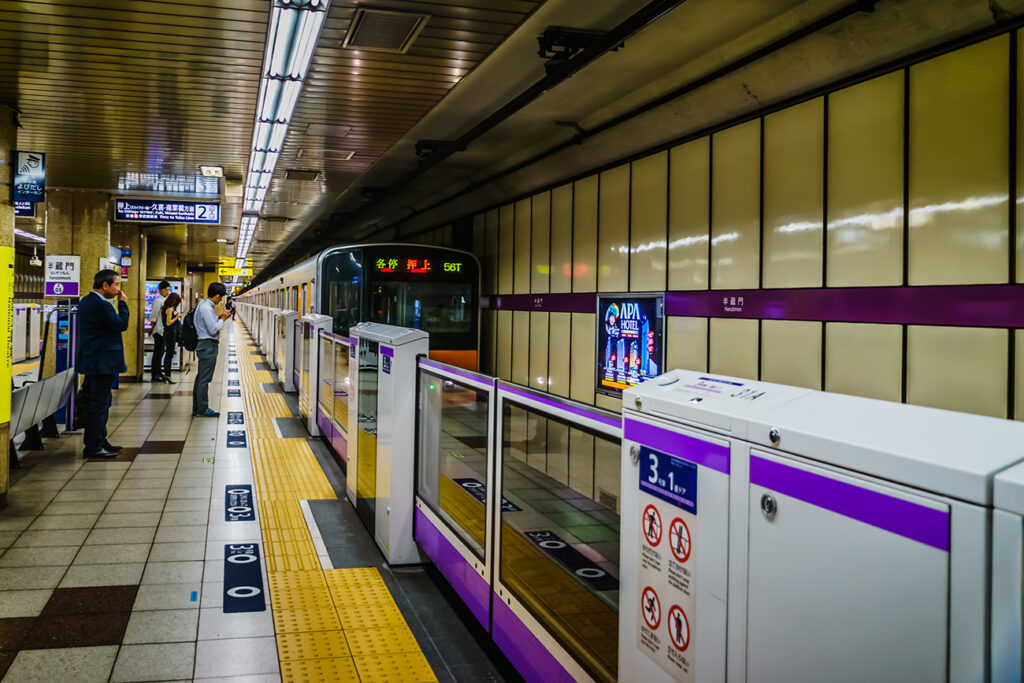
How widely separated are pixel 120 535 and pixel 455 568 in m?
2.41

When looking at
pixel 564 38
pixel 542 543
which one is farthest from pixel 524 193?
pixel 542 543

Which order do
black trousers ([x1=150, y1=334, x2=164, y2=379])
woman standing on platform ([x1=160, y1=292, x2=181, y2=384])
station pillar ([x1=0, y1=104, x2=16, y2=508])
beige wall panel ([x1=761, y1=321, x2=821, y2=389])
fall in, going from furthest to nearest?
1. black trousers ([x1=150, y1=334, x2=164, y2=379])
2. woman standing on platform ([x1=160, y1=292, x2=181, y2=384])
3. station pillar ([x1=0, y1=104, x2=16, y2=508])
4. beige wall panel ([x1=761, y1=321, x2=821, y2=389])

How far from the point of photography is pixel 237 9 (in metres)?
4.40

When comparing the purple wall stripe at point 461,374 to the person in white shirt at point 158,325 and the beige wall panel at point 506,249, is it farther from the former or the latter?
the person in white shirt at point 158,325

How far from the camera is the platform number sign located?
3697 mm

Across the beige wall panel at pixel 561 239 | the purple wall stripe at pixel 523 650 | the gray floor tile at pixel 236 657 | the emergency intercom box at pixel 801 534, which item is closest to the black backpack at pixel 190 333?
the beige wall panel at pixel 561 239

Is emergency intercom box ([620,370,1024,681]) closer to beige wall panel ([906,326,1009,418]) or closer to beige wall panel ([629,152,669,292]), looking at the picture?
beige wall panel ([906,326,1009,418])

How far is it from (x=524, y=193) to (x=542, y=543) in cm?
727

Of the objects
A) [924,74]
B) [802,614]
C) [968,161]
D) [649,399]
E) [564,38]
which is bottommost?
[802,614]

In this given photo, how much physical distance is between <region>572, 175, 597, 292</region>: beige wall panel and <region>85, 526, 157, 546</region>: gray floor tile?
518cm

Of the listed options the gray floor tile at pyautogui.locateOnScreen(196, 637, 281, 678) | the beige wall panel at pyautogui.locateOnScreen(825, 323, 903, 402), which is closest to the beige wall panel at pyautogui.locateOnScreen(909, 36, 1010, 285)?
the beige wall panel at pyautogui.locateOnScreen(825, 323, 903, 402)

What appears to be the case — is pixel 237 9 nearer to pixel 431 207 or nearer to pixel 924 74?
pixel 924 74

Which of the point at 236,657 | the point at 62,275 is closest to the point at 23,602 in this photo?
the point at 236,657

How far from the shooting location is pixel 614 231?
26.3 feet
